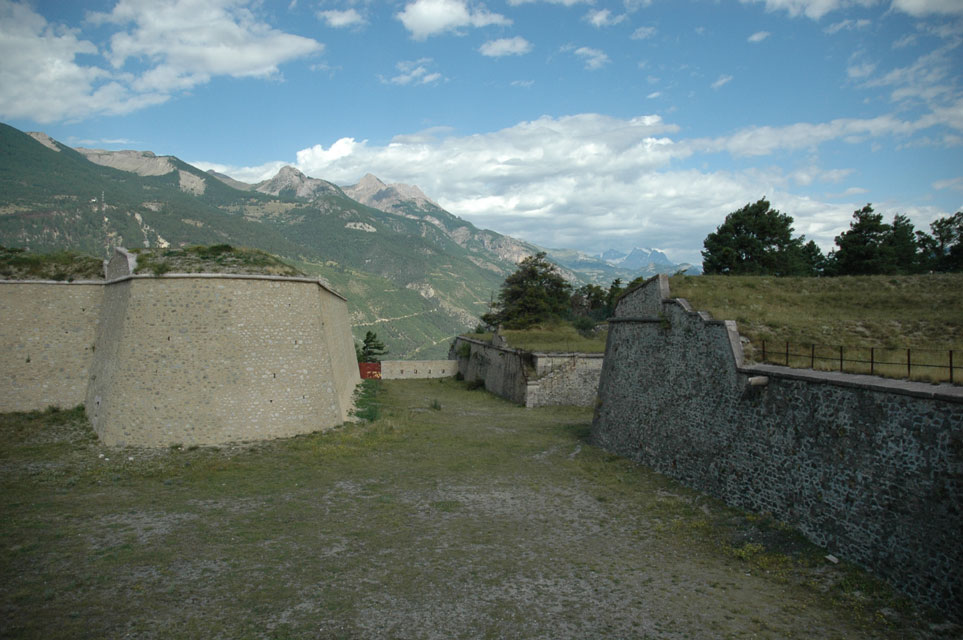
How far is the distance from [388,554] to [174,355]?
11.0 m

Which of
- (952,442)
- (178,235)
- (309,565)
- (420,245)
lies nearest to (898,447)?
(952,442)

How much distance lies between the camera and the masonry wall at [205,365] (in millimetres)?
15781

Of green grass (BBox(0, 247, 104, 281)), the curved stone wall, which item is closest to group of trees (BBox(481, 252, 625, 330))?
the curved stone wall

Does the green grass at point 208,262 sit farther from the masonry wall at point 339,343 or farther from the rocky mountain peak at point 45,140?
the rocky mountain peak at point 45,140

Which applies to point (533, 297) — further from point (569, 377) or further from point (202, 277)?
point (202, 277)

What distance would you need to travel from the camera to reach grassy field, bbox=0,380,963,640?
6969mm

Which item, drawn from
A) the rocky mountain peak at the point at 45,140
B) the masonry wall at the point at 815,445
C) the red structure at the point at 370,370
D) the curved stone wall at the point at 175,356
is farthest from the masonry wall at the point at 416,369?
the rocky mountain peak at the point at 45,140

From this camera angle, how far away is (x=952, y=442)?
725cm

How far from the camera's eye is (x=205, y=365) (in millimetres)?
16234

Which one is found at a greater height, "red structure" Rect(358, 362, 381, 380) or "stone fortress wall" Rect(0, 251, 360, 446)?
"stone fortress wall" Rect(0, 251, 360, 446)

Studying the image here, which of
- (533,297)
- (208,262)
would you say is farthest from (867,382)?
(533,297)

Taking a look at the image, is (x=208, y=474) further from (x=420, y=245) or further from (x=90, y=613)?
(x=420, y=245)

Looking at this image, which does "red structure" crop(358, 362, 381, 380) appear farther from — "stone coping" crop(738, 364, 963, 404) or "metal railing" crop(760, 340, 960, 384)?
"stone coping" crop(738, 364, 963, 404)

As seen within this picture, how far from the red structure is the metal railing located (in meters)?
33.5
